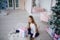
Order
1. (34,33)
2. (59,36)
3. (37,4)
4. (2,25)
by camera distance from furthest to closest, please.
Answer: (37,4), (2,25), (59,36), (34,33)

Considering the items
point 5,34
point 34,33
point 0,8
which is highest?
point 0,8

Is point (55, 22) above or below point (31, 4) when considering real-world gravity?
below

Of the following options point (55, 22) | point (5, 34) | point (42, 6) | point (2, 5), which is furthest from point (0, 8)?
point (55, 22)

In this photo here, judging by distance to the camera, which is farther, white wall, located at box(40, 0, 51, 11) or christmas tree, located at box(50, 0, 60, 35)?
white wall, located at box(40, 0, 51, 11)

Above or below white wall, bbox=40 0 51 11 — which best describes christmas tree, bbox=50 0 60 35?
below

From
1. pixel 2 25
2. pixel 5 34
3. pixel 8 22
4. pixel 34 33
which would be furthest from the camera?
pixel 8 22

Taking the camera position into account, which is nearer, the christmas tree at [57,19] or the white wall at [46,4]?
the christmas tree at [57,19]

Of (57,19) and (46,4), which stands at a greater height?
(46,4)

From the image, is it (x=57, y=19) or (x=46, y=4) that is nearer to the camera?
(x=57, y=19)

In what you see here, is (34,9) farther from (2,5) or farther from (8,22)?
(2,5)

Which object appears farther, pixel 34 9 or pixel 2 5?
pixel 2 5

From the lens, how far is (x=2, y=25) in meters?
4.62

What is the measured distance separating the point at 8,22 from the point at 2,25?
1.23ft

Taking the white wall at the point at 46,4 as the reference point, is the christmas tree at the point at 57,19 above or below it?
below
